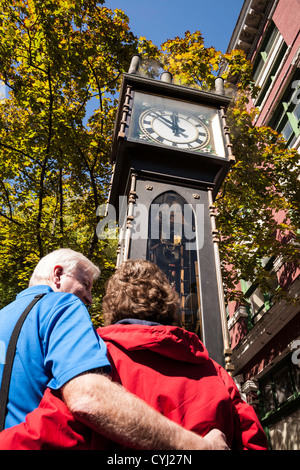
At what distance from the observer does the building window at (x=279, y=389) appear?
7086 millimetres

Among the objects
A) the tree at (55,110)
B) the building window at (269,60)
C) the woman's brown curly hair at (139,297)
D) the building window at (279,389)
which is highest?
the building window at (269,60)

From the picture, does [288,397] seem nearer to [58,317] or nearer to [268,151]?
[268,151]

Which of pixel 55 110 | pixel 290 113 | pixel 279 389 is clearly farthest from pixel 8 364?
pixel 290 113

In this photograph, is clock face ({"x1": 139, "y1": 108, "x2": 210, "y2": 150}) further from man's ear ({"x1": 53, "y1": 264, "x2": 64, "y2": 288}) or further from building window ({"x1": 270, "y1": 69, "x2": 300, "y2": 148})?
building window ({"x1": 270, "y1": 69, "x2": 300, "y2": 148})

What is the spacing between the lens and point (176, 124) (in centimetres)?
331

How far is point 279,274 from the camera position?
883 cm

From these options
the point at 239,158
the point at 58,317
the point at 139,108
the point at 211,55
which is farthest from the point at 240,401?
the point at 211,55

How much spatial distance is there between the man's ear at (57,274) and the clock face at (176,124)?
1.79m

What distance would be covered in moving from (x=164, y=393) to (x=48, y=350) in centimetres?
42

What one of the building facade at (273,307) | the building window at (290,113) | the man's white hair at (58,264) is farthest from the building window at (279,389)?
the man's white hair at (58,264)

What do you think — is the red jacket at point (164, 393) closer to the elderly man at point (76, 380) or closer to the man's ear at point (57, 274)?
the elderly man at point (76, 380)

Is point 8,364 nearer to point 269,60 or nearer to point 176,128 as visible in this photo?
point 176,128
